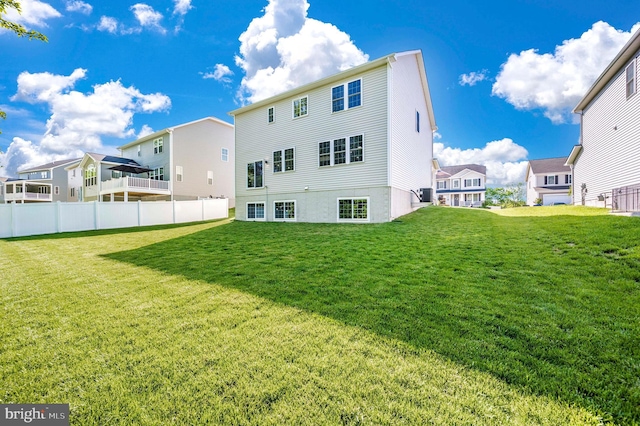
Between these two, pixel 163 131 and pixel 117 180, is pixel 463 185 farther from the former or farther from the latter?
pixel 117 180

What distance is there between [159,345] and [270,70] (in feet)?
55.9

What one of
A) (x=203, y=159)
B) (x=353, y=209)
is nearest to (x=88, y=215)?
(x=203, y=159)

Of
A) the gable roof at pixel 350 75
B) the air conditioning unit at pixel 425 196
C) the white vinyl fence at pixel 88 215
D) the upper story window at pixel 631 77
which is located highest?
the gable roof at pixel 350 75

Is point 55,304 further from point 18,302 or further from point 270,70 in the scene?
point 270,70

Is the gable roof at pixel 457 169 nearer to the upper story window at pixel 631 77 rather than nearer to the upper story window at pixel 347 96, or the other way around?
the upper story window at pixel 631 77

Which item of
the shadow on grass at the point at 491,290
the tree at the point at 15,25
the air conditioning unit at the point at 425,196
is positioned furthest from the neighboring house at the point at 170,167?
the air conditioning unit at the point at 425,196

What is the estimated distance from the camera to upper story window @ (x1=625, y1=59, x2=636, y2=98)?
11037 mm

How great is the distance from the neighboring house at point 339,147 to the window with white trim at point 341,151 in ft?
0.16

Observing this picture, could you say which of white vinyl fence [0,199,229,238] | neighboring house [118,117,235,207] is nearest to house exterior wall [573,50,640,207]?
white vinyl fence [0,199,229,238]

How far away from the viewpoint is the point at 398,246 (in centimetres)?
748

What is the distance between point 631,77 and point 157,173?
32.3m

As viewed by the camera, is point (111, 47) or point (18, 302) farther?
point (111, 47)

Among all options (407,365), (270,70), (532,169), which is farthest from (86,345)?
(532,169)

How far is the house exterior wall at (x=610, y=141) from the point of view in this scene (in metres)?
11.1
